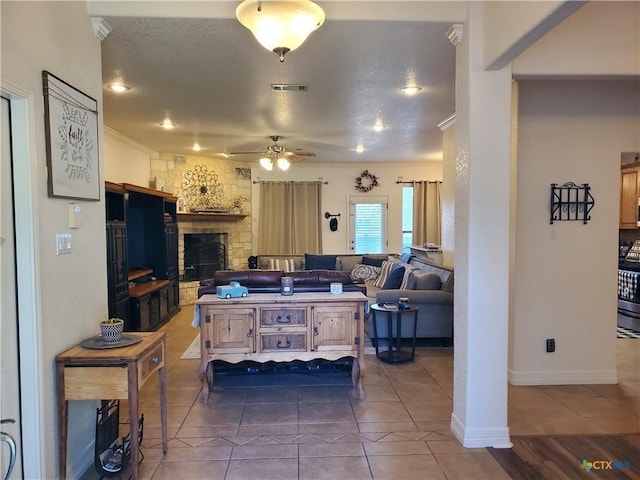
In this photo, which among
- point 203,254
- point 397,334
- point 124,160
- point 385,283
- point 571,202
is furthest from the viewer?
point 203,254

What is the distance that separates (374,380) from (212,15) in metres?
3.17

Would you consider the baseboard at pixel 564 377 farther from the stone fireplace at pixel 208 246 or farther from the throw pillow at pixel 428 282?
the stone fireplace at pixel 208 246

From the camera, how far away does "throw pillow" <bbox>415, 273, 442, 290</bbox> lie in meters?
4.89

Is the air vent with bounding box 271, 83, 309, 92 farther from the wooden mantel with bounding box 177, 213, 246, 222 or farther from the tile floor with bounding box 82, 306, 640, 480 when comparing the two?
the wooden mantel with bounding box 177, 213, 246, 222

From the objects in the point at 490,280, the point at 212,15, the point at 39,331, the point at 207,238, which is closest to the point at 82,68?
the point at 212,15

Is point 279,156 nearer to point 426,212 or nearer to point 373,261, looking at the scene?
point 373,261

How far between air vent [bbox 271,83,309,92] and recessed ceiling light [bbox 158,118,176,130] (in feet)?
6.06

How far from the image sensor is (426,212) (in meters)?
8.84

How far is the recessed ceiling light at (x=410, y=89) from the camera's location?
12.7 feet

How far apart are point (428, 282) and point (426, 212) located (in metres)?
4.20

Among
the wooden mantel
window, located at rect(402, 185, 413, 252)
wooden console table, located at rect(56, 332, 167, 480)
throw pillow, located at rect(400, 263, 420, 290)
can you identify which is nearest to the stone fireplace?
the wooden mantel

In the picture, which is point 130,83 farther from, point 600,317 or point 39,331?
point 600,317

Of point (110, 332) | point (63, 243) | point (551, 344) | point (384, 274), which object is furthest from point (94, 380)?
point (384, 274)

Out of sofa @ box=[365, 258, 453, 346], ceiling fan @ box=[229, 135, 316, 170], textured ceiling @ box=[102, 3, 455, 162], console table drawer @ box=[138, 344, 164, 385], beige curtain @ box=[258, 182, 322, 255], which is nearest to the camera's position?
console table drawer @ box=[138, 344, 164, 385]
